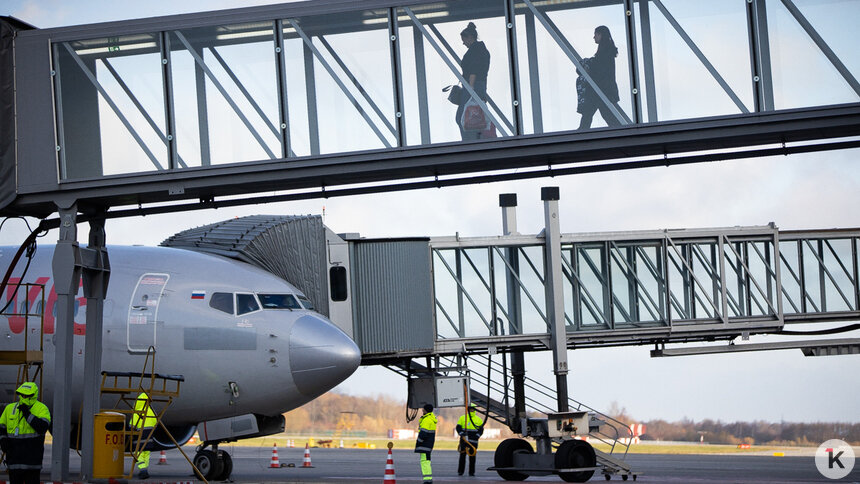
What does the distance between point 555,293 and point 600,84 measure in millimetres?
8353

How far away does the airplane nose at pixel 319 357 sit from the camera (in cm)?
2092

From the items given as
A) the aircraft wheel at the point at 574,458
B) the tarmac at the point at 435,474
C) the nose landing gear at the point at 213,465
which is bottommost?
the tarmac at the point at 435,474

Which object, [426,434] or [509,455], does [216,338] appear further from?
[509,455]

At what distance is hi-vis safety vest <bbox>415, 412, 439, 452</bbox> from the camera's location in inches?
819

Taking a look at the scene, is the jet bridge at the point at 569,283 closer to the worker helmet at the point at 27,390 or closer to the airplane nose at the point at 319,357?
the airplane nose at the point at 319,357

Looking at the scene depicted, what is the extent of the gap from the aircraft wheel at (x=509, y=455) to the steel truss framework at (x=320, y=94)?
31.5 feet

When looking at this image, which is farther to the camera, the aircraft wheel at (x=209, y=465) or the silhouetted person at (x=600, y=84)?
the aircraft wheel at (x=209, y=465)

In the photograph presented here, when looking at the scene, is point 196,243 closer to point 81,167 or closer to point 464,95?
point 81,167

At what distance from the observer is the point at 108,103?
683 inches

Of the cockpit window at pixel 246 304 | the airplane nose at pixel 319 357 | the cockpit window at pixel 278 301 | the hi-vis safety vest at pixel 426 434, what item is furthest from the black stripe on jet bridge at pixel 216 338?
the hi-vis safety vest at pixel 426 434

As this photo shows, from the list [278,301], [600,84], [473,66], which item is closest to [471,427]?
[278,301]

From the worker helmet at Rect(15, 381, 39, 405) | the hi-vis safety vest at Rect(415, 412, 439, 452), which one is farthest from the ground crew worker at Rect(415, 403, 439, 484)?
the worker helmet at Rect(15, 381, 39, 405)

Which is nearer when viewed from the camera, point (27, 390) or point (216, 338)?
point (27, 390)

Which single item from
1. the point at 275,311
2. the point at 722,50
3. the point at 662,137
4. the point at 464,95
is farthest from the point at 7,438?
the point at 722,50
